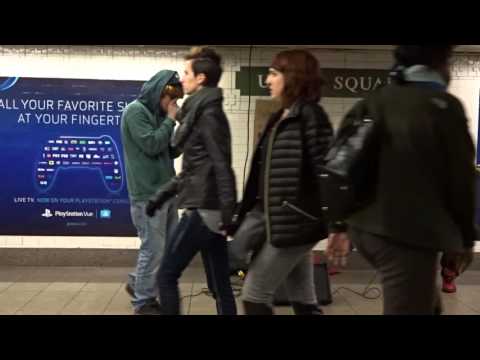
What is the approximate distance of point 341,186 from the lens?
2270mm

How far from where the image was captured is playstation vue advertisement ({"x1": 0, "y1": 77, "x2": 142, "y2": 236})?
580 cm

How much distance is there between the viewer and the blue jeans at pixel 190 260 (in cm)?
298

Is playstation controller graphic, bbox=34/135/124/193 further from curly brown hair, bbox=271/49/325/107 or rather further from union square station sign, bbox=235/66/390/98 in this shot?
curly brown hair, bbox=271/49/325/107

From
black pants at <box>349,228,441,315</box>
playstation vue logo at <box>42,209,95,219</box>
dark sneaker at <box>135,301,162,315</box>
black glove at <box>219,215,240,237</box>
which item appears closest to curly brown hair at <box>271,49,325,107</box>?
black glove at <box>219,215,240,237</box>

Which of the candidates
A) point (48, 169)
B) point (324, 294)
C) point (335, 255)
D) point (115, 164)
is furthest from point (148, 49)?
point (335, 255)

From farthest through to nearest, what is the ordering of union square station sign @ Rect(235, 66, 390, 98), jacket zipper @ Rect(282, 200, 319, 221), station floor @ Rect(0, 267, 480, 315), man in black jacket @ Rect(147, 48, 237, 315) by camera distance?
union square station sign @ Rect(235, 66, 390, 98), station floor @ Rect(0, 267, 480, 315), man in black jacket @ Rect(147, 48, 237, 315), jacket zipper @ Rect(282, 200, 319, 221)

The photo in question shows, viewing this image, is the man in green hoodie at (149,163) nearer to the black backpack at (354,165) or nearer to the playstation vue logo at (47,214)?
the black backpack at (354,165)

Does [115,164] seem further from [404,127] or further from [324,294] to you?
[404,127]

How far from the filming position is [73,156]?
584 cm

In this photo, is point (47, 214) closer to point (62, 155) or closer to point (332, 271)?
point (62, 155)

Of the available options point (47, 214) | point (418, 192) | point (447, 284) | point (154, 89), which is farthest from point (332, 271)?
point (418, 192)

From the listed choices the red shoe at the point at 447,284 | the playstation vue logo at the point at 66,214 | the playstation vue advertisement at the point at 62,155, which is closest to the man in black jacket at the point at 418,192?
the red shoe at the point at 447,284

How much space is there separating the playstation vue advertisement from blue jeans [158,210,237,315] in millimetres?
2997

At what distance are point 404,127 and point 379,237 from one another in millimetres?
482
